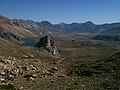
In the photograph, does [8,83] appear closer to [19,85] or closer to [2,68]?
[19,85]

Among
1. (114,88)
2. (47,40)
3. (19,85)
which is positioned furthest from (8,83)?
(47,40)

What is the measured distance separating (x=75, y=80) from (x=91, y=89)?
448cm

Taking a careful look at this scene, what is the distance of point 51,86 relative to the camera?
23.7 meters

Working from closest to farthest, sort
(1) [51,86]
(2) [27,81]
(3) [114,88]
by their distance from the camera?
(3) [114,88] < (1) [51,86] < (2) [27,81]

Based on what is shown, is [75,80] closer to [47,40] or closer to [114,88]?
[114,88]

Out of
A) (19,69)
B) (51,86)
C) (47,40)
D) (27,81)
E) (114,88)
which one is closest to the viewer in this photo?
(114,88)

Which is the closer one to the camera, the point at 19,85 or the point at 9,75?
the point at 19,85

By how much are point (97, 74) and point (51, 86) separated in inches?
310

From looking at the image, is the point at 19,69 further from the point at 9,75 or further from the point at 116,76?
the point at 116,76

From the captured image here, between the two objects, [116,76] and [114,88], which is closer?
[114,88]

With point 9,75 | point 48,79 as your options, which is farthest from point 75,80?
point 9,75

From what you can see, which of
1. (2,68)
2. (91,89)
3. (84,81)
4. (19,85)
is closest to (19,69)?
(2,68)

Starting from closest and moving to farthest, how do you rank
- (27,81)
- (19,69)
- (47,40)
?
(27,81)
(19,69)
(47,40)

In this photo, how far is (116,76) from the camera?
89.4ft
